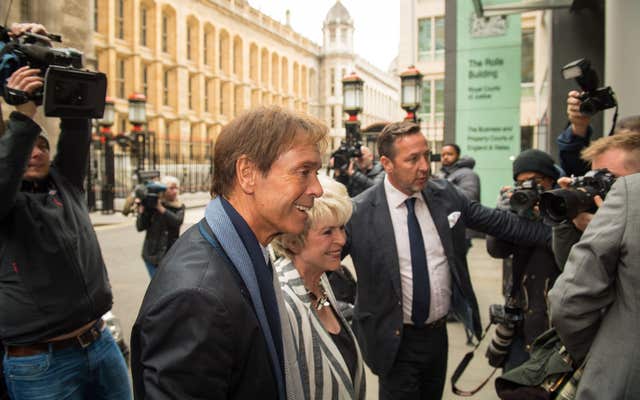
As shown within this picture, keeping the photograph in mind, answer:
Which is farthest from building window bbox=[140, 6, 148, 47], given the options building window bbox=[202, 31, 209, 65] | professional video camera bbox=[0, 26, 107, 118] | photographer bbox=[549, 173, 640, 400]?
photographer bbox=[549, 173, 640, 400]

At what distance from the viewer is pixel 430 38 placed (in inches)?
973

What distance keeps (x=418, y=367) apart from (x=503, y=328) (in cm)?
65

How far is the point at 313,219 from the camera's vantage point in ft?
8.23

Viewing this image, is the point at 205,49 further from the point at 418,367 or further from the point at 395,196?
the point at 418,367

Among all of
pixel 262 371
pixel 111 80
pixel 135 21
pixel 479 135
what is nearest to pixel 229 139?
pixel 262 371

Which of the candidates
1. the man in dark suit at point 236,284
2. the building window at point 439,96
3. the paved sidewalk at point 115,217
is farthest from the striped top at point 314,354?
the building window at point 439,96

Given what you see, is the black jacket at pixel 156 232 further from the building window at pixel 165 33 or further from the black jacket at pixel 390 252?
the building window at pixel 165 33

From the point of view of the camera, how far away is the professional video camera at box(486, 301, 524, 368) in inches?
130

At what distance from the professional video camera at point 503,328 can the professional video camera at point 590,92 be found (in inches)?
50.6

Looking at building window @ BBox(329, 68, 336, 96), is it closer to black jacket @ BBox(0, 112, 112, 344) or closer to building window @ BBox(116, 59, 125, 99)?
building window @ BBox(116, 59, 125, 99)

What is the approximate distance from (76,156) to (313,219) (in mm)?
1369

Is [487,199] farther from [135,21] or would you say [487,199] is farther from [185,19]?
[185,19]

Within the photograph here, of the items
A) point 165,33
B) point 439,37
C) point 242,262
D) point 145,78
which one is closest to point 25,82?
point 242,262

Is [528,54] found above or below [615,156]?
above
